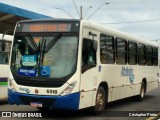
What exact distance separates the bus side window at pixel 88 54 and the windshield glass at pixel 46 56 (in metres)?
0.37

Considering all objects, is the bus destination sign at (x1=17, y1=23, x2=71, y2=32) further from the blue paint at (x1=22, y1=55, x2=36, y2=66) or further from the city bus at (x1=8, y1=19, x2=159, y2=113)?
the blue paint at (x1=22, y1=55, x2=36, y2=66)

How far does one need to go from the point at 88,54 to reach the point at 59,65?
106 cm

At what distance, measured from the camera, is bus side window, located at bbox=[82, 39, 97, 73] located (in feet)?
37.1

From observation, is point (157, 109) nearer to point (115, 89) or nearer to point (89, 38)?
point (115, 89)

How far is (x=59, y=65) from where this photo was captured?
1095 centimetres

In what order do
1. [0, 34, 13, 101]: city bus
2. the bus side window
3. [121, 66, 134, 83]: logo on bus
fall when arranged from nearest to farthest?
the bus side window < [0, 34, 13, 101]: city bus < [121, 66, 134, 83]: logo on bus

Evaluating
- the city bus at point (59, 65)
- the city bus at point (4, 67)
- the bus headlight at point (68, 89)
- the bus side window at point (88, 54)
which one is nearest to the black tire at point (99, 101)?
the city bus at point (59, 65)

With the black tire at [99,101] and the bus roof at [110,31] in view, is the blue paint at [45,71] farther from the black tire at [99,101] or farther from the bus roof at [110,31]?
the black tire at [99,101]

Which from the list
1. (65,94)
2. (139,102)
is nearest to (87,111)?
(65,94)

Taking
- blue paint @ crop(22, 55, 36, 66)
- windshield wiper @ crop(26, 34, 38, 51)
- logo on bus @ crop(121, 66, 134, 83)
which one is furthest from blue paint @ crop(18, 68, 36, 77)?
logo on bus @ crop(121, 66, 134, 83)

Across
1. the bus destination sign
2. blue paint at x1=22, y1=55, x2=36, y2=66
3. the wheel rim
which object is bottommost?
the wheel rim

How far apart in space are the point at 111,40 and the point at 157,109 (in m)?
3.07

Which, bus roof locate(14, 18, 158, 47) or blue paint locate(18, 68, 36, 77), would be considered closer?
blue paint locate(18, 68, 36, 77)

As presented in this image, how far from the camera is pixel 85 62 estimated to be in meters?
11.4
